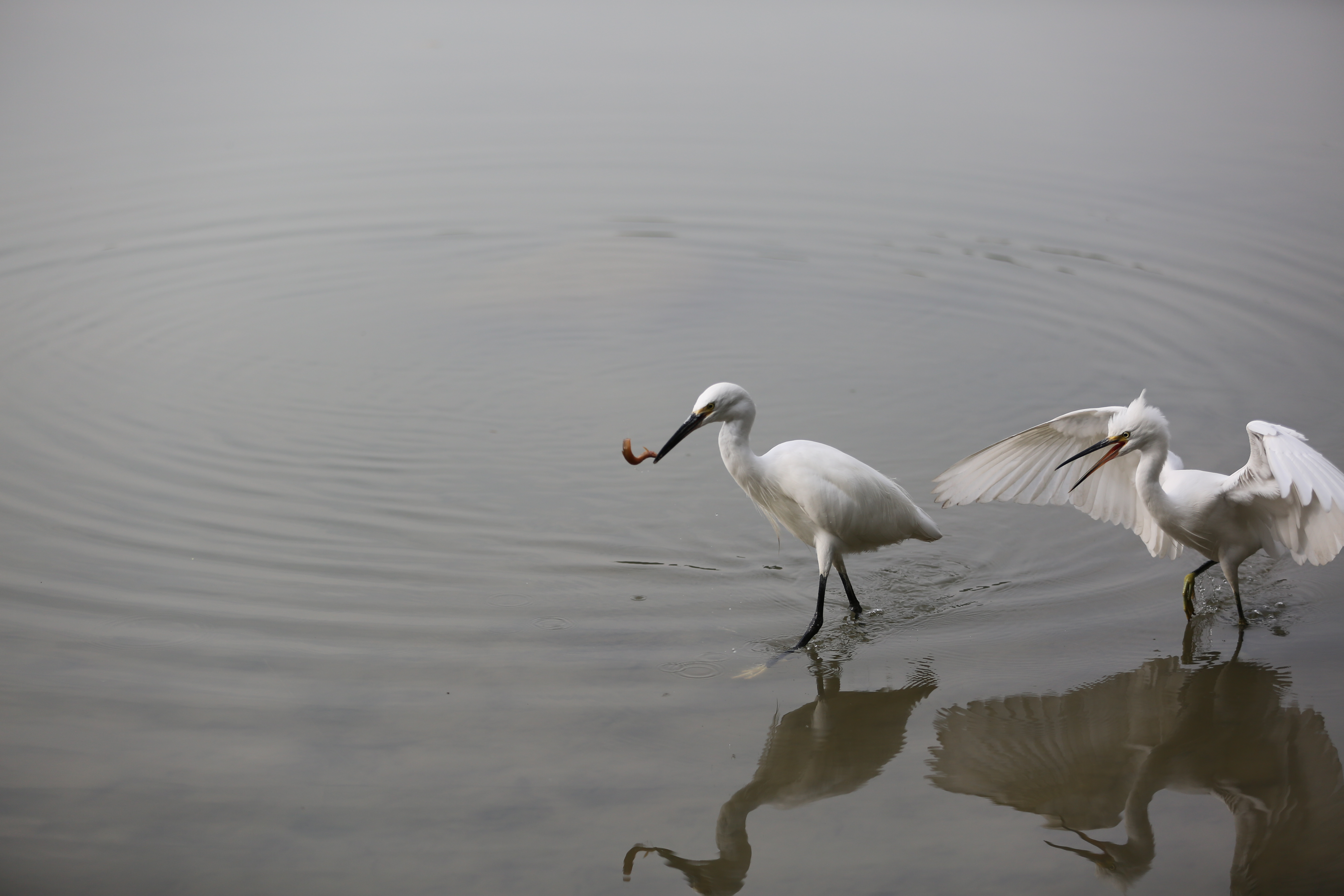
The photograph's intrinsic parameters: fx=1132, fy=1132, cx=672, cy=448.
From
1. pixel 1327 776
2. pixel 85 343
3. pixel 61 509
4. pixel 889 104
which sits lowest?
pixel 1327 776

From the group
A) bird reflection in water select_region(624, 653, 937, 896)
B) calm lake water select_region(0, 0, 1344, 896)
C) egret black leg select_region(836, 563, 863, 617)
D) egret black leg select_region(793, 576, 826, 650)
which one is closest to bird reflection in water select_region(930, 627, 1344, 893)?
calm lake water select_region(0, 0, 1344, 896)

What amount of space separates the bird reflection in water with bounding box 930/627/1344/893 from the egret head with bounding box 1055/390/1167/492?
0.85m

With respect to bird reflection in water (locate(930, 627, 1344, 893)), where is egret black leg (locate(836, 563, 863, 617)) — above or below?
above

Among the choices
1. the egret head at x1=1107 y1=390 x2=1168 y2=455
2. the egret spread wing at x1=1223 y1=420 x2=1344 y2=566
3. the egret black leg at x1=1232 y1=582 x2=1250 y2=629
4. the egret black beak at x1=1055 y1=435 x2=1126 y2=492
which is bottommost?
the egret black leg at x1=1232 y1=582 x2=1250 y2=629

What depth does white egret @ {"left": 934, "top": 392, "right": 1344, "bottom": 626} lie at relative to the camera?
411 centimetres

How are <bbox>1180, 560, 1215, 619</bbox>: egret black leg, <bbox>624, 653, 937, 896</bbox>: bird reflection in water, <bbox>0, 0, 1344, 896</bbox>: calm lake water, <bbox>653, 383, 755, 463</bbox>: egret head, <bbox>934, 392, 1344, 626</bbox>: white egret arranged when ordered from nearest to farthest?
<bbox>624, 653, 937, 896</bbox>: bird reflection in water
<bbox>0, 0, 1344, 896</bbox>: calm lake water
<bbox>934, 392, 1344, 626</bbox>: white egret
<bbox>653, 383, 755, 463</bbox>: egret head
<bbox>1180, 560, 1215, 619</bbox>: egret black leg

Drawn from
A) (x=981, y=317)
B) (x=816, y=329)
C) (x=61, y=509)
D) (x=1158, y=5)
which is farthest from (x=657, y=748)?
(x=1158, y=5)

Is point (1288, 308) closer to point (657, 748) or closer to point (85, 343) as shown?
point (657, 748)

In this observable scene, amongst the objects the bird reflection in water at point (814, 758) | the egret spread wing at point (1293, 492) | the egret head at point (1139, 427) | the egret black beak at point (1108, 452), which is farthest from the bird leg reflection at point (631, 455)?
the egret spread wing at point (1293, 492)

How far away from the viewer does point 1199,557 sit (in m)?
5.39

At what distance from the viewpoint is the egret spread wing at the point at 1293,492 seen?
3.84m

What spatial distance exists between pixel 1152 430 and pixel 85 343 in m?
6.51

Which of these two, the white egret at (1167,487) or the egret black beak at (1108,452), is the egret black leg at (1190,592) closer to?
the white egret at (1167,487)

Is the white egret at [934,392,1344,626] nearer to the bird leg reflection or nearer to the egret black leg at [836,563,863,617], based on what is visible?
the egret black leg at [836,563,863,617]
